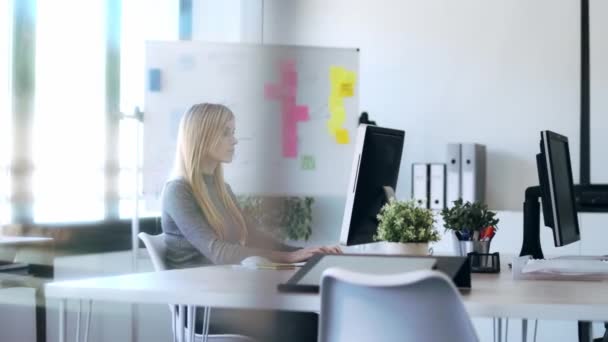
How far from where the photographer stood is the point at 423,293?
1.16 metres

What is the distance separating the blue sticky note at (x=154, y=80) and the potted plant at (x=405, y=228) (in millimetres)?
2091

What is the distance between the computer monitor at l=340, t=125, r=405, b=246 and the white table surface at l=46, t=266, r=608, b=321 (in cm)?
31

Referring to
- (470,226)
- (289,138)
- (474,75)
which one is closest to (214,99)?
(470,226)

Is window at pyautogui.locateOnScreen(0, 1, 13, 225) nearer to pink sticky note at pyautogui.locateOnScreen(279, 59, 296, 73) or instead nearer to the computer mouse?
the computer mouse

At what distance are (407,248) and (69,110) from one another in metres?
0.83

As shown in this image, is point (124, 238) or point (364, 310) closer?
point (364, 310)

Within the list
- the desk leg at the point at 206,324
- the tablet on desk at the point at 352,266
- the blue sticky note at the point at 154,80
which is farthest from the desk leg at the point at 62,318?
the blue sticky note at the point at 154,80

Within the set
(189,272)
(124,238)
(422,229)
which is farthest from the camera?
(124,238)

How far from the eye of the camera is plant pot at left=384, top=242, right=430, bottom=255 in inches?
74.9

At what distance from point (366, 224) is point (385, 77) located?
2619 millimetres

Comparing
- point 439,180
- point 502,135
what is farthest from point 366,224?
point 502,135

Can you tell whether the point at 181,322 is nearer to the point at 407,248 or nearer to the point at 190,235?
the point at 190,235

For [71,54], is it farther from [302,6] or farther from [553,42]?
[553,42]

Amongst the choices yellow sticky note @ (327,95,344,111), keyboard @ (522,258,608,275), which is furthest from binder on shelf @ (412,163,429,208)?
keyboard @ (522,258,608,275)
